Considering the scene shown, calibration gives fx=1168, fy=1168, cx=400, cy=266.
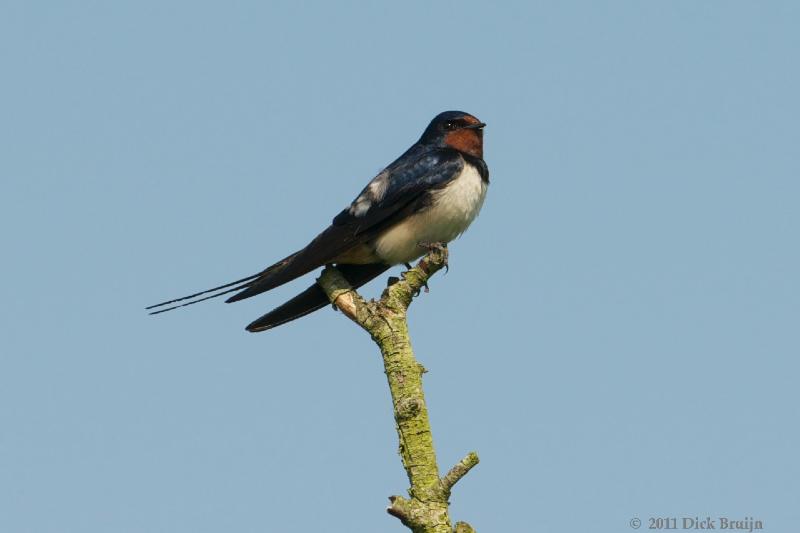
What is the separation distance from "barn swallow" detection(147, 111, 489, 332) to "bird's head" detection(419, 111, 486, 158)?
0.41 meters

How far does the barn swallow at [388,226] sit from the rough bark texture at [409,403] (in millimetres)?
1303

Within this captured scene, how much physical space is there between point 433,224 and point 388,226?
31 cm

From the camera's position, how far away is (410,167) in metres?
8.20

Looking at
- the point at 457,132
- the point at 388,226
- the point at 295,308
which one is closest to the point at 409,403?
the point at 295,308

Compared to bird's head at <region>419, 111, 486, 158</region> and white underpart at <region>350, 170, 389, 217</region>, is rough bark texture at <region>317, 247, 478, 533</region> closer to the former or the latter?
white underpart at <region>350, 170, 389, 217</region>

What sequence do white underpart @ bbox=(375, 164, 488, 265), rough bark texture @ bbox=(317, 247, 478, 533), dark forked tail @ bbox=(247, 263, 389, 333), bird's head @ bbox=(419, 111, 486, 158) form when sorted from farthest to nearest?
1. bird's head @ bbox=(419, 111, 486, 158)
2. white underpart @ bbox=(375, 164, 488, 265)
3. dark forked tail @ bbox=(247, 263, 389, 333)
4. rough bark texture @ bbox=(317, 247, 478, 533)

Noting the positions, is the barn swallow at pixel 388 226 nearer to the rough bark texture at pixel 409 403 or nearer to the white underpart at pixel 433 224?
the white underpart at pixel 433 224

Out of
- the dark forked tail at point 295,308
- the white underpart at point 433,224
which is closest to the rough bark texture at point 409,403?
the dark forked tail at point 295,308

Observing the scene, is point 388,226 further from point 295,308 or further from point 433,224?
point 295,308

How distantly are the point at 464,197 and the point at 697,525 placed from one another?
11.9 ft

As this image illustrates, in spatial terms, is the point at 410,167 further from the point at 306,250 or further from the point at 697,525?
the point at 697,525

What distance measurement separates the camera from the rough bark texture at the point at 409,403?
480 centimetres

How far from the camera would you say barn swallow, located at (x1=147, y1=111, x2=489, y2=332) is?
7727 mm

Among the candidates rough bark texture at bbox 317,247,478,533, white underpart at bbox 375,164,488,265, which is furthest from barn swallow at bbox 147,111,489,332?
rough bark texture at bbox 317,247,478,533
